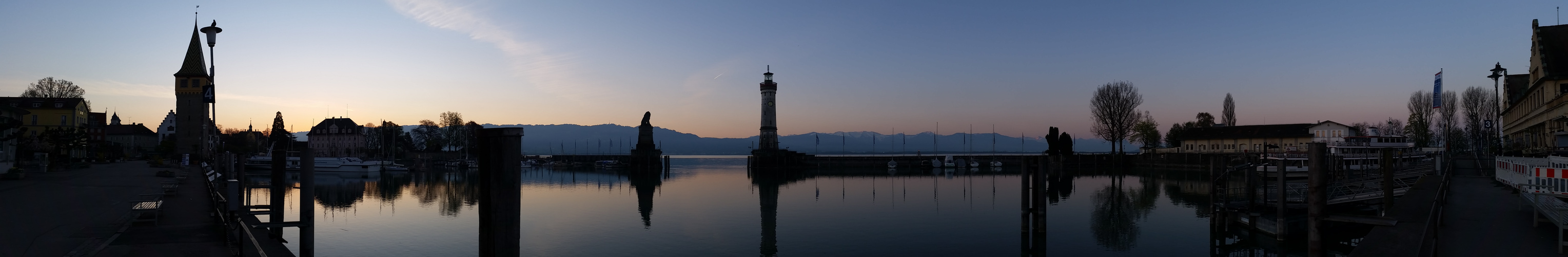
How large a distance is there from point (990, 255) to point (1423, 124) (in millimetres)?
81038

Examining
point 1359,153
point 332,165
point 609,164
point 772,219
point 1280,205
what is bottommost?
point 772,219

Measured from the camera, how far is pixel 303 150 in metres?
15.4

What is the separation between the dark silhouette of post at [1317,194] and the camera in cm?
1277

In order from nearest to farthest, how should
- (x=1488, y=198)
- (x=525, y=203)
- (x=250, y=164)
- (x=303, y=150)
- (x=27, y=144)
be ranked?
(x=303, y=150) < (x=1488, y=198) < (x=525, y=203) < (x=27, y=144) < (x=250, y=164)

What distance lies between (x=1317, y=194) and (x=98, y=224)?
24216 millimetres

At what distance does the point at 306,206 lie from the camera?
15438mm

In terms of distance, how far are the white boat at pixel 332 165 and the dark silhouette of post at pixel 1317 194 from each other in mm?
74709

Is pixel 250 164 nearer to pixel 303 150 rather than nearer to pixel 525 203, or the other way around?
pixel 525 203

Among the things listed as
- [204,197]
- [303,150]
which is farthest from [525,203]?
[303,150]

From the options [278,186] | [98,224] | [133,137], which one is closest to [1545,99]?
[278,186]

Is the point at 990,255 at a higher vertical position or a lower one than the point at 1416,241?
lower

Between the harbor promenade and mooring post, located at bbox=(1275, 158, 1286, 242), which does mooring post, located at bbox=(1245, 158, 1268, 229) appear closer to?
mooring post, located at bbox=(1275, 158, 1286, 242)

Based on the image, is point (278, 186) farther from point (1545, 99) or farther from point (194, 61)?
point (194, 61)

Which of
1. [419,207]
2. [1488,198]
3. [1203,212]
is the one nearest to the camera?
[1488,198]
